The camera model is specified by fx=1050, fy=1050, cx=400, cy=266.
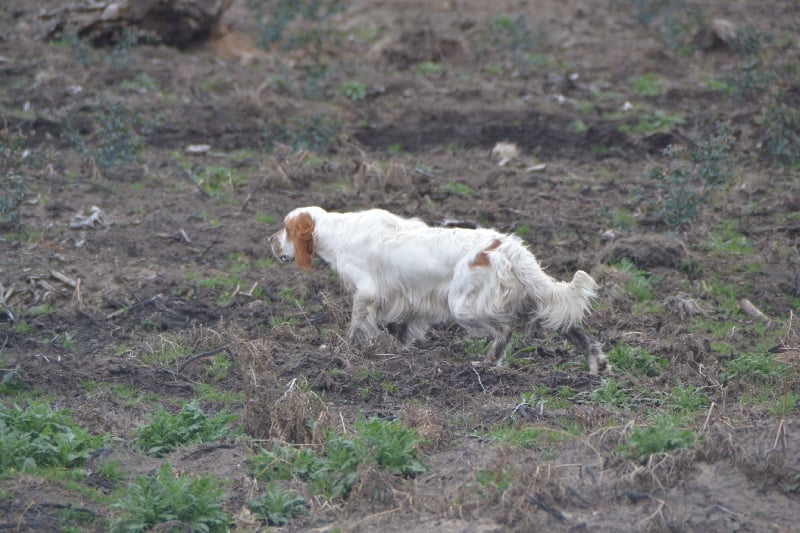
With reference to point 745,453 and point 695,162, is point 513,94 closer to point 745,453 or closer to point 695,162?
point 695,162

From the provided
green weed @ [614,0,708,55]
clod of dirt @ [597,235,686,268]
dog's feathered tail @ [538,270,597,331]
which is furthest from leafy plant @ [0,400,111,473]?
green weed @ [614,0,708,55]

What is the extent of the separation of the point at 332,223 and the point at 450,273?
1162mm

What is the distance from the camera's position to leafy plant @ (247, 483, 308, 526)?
561 cm

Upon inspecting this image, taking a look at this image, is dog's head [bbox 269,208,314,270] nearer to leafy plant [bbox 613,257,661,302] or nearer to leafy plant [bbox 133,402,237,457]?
leafy plant [bbox 133,402,237,457]

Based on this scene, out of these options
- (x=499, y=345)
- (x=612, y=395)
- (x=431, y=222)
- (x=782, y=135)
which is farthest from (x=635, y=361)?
(x=782, y=135)

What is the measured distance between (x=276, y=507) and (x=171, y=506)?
55cm

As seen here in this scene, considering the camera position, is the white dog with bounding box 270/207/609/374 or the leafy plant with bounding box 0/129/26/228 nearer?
the white dog with bounding box 270/207/609/374

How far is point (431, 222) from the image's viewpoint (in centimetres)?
1056

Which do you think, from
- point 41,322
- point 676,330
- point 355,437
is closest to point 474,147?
point 676,330

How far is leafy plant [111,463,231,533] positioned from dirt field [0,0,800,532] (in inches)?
6.3

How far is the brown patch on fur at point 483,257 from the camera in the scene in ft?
24.5

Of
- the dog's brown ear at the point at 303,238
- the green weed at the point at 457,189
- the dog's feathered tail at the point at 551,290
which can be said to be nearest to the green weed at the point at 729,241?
the green weed at the point at 457,189

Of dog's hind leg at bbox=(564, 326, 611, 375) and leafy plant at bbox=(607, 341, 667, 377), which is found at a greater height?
dog's hind leg at bbox=(564, 326, 611, 375)

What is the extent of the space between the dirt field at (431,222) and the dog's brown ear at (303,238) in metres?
0.57
